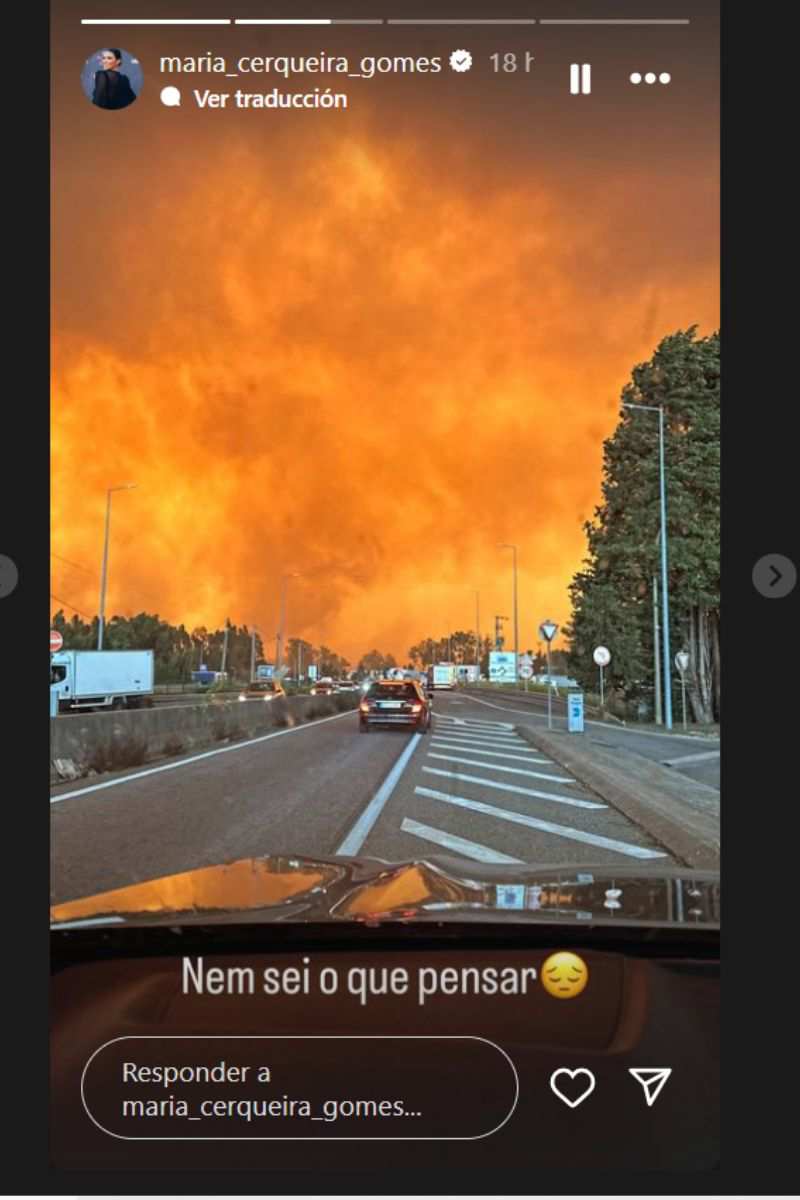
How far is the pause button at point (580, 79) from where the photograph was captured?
81.2 inches

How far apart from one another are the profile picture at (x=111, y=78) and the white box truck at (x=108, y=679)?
123ft

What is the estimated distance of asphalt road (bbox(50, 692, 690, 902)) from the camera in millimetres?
7074

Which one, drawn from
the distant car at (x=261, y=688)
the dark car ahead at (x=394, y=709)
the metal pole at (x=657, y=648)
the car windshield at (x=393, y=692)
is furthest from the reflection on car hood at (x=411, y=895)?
the distant car at (x=261, y=688)

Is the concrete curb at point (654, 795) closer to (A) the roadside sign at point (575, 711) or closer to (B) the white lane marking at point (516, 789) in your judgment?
(B) the white lane marking at point (516, 789)

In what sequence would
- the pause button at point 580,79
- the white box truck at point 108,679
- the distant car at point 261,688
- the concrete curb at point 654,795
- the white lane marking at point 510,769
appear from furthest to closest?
1. the distant car at point 261,688
2. the white box truck at point 108,679
3. the white lane marking at point 510,769
4. the concrete curb at point 654,795
5. the pause button at point 580,79

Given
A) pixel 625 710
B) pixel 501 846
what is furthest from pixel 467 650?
pixel 501 846

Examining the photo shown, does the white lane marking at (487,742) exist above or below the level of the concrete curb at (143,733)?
below

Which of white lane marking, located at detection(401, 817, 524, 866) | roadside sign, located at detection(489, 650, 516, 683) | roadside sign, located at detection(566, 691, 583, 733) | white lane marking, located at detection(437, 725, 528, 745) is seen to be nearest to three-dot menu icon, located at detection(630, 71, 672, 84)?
white lane marking, located at detection(401, 817, 524, 866)

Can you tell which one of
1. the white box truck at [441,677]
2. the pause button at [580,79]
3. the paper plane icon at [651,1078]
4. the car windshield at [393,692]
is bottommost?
the white box truck at [441,677]

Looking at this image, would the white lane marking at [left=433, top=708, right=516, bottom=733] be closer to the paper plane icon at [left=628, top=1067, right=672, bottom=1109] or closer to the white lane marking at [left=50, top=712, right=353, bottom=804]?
the white lane marking at [left=50, top=712, right=353, bottom=804]

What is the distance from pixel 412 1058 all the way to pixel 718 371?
134cm

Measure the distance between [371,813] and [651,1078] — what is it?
7.93m

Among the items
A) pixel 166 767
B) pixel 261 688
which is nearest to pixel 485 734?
pixel 166 767
